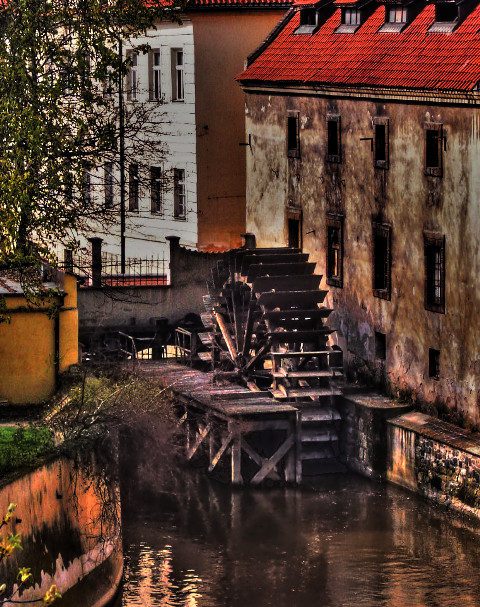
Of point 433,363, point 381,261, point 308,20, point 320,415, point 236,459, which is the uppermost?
point 308,20

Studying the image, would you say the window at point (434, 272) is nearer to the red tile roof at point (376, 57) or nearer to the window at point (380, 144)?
the window at point (380, 144)

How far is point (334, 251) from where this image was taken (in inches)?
1510

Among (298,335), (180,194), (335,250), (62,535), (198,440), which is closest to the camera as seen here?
(62,535)

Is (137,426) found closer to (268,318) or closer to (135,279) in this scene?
(268,318)

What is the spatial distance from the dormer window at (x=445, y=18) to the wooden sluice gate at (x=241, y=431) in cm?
761

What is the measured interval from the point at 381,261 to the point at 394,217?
3.97ft

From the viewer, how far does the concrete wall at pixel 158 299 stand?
4031 centimetres

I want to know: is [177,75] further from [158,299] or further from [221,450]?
[221,450]

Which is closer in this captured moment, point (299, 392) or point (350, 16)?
point (299, 392)

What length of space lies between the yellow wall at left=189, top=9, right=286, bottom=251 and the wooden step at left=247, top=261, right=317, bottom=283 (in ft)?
21.7

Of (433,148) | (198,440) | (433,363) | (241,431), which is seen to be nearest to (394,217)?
(433,148)

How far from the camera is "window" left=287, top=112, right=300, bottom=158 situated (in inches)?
1567

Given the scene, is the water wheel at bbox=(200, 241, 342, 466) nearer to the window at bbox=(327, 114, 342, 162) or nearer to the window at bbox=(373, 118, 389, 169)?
the window at bbox=(327, 114, 342, 162)

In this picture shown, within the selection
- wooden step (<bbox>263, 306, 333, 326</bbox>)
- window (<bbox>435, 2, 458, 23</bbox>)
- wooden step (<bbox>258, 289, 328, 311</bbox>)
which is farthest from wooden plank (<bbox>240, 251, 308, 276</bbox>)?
window (<bbox>435, 2, 458, 23</bbox>)
